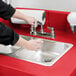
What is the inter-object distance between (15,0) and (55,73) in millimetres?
1234

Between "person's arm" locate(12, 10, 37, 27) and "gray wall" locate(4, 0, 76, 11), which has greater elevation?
"gray wall" locate(4, 0, 76, 11)

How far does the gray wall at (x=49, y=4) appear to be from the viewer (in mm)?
1762

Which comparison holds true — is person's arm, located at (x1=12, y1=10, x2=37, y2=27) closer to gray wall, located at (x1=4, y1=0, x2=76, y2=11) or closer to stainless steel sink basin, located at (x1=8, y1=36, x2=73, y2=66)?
stainless steel sink basin, located at (x1=8, y1=36, x2=73, y2=66)

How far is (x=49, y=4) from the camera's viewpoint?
73.4 inches

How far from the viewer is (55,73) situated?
3.34 feet

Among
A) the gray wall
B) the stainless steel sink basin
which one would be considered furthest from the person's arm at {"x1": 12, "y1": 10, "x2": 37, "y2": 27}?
the gray wall

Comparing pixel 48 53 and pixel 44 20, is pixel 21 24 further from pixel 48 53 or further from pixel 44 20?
pixel 48 53

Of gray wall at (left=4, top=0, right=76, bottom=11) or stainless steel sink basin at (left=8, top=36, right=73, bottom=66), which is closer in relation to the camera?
stainless steel sink basin at (left=8, top=36, right=73, bottom=66)

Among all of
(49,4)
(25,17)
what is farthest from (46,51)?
(49,4)

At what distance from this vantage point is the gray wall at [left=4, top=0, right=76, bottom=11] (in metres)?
1.76

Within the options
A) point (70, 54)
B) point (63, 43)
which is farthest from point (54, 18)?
point (70, 54)

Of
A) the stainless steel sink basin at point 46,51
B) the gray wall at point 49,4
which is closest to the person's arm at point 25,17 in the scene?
the stainless steel sink basin at point 46,51

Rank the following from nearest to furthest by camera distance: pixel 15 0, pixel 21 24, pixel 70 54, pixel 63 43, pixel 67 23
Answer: pixel 70 54 → pixel 63 43 → pixel 67 23 → pixel 21 24 → pixel 15 0

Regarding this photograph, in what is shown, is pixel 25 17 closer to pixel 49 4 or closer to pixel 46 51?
pixel 46 51
